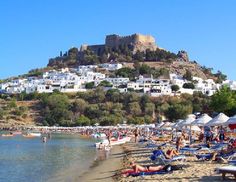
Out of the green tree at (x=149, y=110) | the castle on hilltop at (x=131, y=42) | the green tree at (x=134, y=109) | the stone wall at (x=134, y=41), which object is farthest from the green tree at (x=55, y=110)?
the stone wall at (x=134, y=41)

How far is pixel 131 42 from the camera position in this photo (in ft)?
522

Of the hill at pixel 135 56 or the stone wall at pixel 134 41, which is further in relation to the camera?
the stone wall at pixel 134 41

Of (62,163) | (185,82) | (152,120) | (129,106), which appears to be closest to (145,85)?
(185,82)

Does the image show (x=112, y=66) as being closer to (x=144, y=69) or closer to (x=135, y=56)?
(x=135, y=56)

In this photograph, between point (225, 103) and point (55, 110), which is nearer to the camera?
point (225, 103)

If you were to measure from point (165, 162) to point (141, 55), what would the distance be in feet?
446

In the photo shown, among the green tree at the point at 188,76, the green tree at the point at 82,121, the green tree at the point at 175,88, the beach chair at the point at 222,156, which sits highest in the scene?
the green tree at the point at 188,76

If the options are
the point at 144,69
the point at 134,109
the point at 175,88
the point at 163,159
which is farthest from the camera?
the point at 144,69

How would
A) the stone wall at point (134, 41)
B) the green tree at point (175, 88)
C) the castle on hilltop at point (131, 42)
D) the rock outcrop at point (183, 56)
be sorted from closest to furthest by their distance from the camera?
the green tree at point (175, 88)
the castle on hilltop at point (131, 42)
the stone wall at point (134, 41)
the rock outcrop at point (183, 56)

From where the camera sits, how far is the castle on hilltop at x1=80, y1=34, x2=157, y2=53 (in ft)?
518

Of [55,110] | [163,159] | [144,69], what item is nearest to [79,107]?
[55,110]

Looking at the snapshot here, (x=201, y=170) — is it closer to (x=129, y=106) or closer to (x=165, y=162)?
(x=165, y=162)

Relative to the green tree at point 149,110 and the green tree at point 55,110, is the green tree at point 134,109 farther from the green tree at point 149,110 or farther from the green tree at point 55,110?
the green tree at point 55,110

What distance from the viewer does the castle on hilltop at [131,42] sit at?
15788 centimetres
